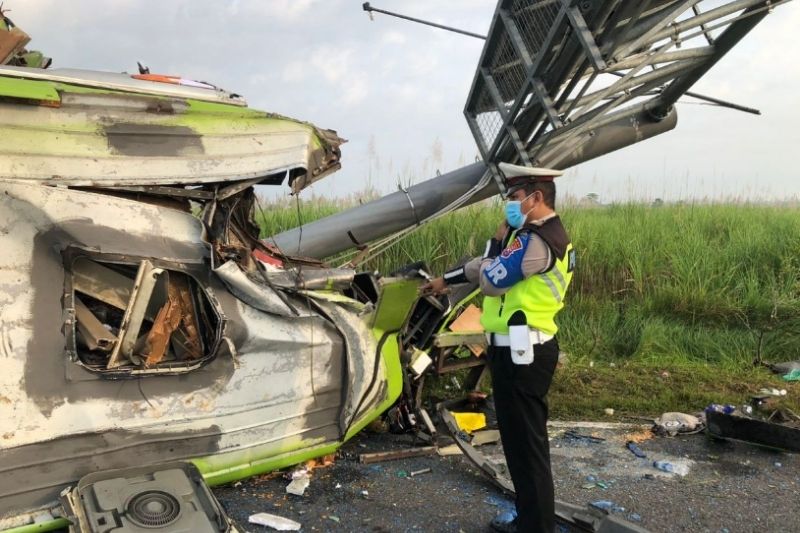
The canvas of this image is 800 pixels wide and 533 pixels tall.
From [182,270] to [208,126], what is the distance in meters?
0.77

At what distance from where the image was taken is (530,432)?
10.4 feet

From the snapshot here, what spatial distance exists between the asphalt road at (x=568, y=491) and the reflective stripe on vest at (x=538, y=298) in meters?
1.17

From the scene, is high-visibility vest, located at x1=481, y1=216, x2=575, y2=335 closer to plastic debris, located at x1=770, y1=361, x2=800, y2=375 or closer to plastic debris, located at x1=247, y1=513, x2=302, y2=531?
plastic debris, located at x1=247, y1=513, x2=302, y2=531

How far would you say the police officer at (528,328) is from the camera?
3141 mm

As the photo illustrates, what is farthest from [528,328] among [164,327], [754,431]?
[754,431]

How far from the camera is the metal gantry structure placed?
461 cm

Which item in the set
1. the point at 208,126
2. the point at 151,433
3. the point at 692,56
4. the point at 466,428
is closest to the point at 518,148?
the point at 692,56

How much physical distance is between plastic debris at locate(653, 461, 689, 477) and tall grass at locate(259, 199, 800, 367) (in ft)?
8.15

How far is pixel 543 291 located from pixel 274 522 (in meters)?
1.82

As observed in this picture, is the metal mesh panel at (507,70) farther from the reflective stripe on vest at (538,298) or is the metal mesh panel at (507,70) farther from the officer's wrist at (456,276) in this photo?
the reflective stripe on vest at (538,298)

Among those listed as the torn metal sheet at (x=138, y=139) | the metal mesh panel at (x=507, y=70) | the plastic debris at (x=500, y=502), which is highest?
the metal mesh panel at (x=507, y=70)

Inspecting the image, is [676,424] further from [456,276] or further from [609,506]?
[456,276]

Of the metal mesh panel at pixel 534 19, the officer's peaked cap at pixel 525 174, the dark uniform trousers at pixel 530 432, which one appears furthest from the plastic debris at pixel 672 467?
the metal mesh panel at pixel 534 19

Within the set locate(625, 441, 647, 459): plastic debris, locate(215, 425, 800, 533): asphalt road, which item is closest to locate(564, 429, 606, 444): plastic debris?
locate(215, 425, 800, 533): asphalt road
